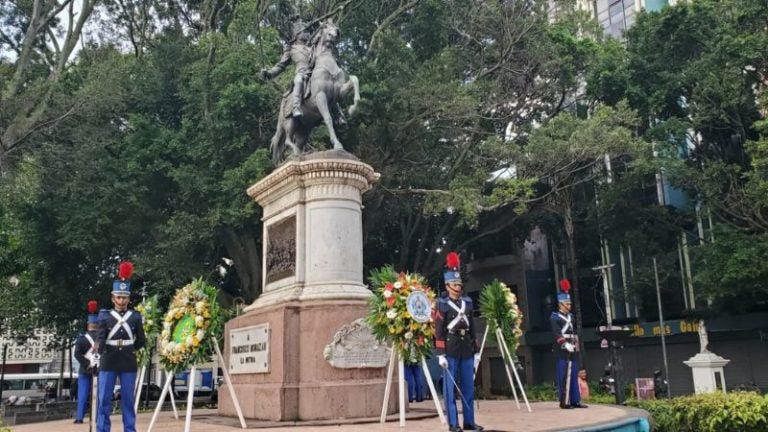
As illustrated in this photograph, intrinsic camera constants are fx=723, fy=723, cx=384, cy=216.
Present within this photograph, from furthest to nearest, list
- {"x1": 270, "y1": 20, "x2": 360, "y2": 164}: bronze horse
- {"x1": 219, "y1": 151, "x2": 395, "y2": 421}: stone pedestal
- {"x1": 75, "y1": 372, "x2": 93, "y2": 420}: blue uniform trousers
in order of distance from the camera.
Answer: {"x1": 75, "y1": 372, "x2": 93, "y2": 420}: blue uniform trousers, {"x1": 270, "y1": 20, "x2": 360, "y2": 164}: bronze horse, {"x1": 219, "y1": 151, "x2": 395, "y2": 421}: stone pedestal

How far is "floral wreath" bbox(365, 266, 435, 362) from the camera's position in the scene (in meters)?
8.98

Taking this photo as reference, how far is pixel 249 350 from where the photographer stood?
12.2 metres

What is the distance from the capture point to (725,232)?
79.7ft

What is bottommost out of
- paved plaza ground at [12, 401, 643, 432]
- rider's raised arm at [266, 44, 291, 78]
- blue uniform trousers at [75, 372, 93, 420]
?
paved plaza ground at [12, 401, 643, 432]

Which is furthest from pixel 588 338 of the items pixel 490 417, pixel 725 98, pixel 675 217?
pixel 490 417

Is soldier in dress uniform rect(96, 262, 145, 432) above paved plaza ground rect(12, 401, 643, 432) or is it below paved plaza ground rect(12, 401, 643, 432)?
above

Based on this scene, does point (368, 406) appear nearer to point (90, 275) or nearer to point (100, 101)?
point (100, 101)

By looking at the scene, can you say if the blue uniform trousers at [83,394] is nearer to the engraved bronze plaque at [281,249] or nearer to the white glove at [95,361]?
the white glove at [95,361]

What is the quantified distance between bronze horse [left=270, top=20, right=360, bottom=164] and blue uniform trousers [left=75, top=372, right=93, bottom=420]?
586cm

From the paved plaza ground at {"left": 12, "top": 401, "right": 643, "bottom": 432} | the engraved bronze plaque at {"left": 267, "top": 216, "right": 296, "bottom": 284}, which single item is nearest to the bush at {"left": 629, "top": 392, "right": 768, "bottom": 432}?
the paved plaza ground at {"left": 12, "top": 401, "right": 643, "bottom": 432}

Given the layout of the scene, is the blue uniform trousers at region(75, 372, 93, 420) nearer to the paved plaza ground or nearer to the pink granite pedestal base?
the paved plaza ground

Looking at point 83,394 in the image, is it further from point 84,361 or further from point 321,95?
point 321,95

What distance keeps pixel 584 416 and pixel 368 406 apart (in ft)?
10.1

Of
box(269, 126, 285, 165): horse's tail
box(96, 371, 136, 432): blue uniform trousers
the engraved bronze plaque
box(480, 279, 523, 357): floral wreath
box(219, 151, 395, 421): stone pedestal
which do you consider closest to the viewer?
box(96, 371, 136, 432): blue uniform trousers
